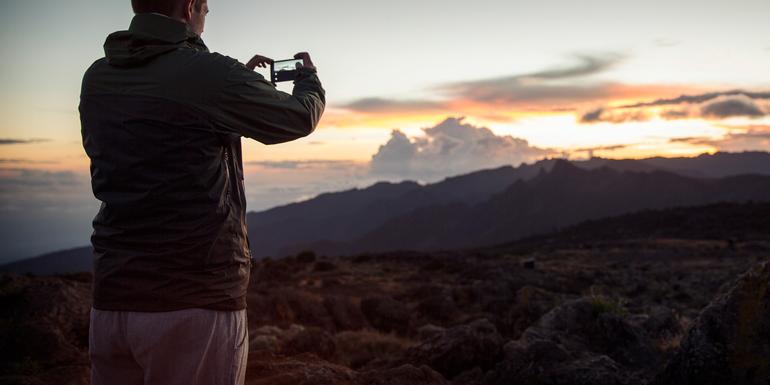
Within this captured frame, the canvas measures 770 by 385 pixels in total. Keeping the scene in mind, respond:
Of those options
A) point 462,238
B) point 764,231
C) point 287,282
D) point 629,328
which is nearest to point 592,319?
point 629,328

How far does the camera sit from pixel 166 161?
192 centimetres

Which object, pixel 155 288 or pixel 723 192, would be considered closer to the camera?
pixel 155 288

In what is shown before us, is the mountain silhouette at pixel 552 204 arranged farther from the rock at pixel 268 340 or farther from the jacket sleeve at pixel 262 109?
the jacket sleeve at pixel 262 109

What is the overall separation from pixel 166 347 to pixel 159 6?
1.13m

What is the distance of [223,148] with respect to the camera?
206 centimetres

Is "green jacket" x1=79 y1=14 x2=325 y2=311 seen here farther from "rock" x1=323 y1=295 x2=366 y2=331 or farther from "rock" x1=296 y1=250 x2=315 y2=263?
"rock" x1=296 y1=250 x2=315 y2=263

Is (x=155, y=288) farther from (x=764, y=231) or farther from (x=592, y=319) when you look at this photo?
(x=764, y=231)

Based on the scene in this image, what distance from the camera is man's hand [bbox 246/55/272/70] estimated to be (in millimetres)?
2488

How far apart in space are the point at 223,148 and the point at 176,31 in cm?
41

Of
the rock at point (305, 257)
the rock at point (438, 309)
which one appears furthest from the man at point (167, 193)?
the rock at point (305, 257)

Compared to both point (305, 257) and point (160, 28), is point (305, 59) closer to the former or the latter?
point (160, 28)

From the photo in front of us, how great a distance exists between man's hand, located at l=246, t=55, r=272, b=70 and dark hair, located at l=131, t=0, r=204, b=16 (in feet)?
1.61

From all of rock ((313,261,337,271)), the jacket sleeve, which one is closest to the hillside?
rock ((313,261,337,271))

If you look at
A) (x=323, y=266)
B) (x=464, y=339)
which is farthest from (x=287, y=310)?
(x=323, y=266)
